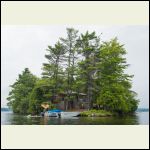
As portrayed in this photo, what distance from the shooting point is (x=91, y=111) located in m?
35.5

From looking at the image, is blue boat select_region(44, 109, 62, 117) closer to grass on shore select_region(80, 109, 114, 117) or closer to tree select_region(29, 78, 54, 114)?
grass on shore select_region(80, 109, 114, 117)

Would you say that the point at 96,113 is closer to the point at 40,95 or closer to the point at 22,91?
the point at 40,95

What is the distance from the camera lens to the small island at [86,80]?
117 ft

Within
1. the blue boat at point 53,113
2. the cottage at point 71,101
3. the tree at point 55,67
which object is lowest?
the blue boat at point 53,113

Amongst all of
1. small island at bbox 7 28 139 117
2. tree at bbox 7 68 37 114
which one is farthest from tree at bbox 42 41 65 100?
tree at bbox 7 68 37 114

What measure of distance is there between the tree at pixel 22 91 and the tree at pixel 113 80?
11462mm

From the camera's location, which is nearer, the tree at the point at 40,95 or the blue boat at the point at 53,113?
the blue boat at the point at 53,113

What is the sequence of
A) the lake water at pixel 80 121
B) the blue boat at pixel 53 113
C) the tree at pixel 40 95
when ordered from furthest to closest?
the tree at pixel 40 95, the blue boat at pixel 53 113, the lake water at pixel 80 121

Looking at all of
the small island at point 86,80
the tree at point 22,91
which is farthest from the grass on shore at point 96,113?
the tree at point 22,91

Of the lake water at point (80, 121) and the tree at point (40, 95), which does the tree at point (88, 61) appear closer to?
the tree at point (40, 95)

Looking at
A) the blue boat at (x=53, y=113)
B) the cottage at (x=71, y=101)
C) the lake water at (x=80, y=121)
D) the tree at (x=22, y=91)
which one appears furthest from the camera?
the tree at (x=22, y=91)

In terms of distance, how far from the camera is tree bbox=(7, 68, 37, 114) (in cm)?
4493

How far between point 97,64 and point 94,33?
352cm

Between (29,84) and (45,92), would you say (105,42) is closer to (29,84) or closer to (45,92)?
(45,92)
